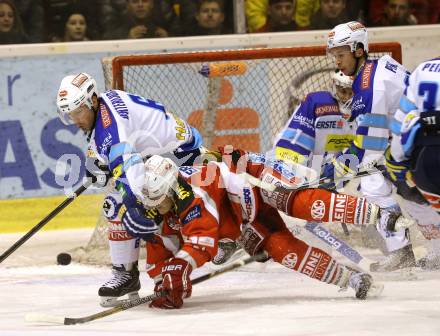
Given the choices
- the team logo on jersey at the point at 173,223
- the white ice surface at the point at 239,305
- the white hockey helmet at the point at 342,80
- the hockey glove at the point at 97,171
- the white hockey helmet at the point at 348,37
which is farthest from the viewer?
the white hockey helmet at the point at 342,80

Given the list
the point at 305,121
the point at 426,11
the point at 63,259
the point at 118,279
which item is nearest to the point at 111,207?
the point at 118,279

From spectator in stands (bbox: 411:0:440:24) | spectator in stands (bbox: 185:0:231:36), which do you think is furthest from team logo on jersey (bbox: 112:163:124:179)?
spectator in stands (bbox: 411:0:440:24)

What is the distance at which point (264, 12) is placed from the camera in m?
7.93

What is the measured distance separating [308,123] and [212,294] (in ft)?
5.19

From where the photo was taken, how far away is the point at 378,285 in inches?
190

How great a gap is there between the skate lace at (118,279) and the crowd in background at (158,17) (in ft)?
9.68

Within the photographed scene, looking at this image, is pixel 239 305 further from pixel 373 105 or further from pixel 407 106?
pixel 373 105

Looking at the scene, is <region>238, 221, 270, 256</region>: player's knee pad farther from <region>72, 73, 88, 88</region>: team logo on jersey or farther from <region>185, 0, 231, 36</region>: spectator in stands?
<region>185, 0, 231, 36</region>: spectator in stands

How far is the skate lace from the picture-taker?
16.1ft

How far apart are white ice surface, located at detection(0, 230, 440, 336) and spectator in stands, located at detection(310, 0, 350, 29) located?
215 cm

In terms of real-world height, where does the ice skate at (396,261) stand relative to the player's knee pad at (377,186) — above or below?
below

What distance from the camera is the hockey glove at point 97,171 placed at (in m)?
5.30

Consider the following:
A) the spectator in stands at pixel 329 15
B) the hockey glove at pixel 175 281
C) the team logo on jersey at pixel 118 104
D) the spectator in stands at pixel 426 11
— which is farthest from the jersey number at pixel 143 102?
the spectator in stands at pixel 426 11

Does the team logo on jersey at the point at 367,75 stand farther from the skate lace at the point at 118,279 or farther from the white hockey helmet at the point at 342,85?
the skate lace at the point at 118,279
